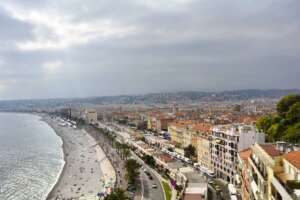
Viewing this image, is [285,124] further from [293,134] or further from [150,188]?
[150,188]

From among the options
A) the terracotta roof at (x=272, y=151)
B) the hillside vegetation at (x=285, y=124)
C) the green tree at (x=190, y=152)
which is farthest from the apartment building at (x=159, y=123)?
the terracotta roof at (x=272, y=151)

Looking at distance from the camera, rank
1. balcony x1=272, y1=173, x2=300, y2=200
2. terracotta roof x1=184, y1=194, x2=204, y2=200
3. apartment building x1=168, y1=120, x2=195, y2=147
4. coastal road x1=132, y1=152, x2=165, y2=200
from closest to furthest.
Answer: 1. balcony x1=272, y1=173, x2=300, y2=200
2. terracotta roof x1=184, y1=194, x2=204, y2=200
3. coastal road x1=132, y1=152, x2=165, y2=200
4. apartment building x1=168, y1=120, x2=195, y2=147

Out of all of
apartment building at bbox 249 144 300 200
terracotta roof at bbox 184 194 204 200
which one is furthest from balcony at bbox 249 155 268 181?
terracotta roof at bbox 184 194 204 200

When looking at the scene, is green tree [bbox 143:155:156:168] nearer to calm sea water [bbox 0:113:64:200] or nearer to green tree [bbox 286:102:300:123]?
calm sea water [bbox 0:113:64:200]

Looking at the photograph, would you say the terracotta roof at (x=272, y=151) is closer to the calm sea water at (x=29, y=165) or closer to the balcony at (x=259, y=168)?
the balcony at (x=259, y=168)

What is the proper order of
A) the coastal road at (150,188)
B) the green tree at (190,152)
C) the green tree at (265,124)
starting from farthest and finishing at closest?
the green tree at (190,152)
the green tree at (265,124)
the coastal road at (150,188)

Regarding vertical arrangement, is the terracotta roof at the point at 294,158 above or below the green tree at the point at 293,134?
above
